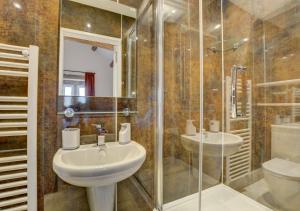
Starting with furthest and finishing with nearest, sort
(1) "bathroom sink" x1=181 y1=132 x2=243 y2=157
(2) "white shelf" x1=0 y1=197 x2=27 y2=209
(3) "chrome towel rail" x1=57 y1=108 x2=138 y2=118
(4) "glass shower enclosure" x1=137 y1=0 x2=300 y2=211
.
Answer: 1. (1) "bathroom sink" x1=181 y1=132 x2=243 y2=157
2. (4) "glass shower enclosure" x1=137 y1=0 x2=300 y2=211
3. (3) "chrome towel rail" x1=57 y1=108 x2=138 y2=118
4. (2) "white shelf" x1=0 y1=197 x2=27 y2=209

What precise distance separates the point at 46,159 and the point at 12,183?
20 centimetres

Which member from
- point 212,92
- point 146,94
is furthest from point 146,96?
point 212,92

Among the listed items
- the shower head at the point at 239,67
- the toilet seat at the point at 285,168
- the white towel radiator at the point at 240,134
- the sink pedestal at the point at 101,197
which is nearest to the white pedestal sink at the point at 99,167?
the sink pedestal at the point at 101,197

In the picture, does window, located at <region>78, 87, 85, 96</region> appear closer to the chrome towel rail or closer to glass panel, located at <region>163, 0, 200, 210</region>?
the chrome towel rail

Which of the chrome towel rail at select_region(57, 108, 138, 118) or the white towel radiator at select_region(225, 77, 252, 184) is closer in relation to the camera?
the chrome towel rail at select_region(57, 108, 138, 118)

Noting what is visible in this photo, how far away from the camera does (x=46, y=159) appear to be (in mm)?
1043

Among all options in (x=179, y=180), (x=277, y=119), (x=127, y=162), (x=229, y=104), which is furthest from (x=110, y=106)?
(x=277, y=119)

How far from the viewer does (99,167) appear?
2.46 feet

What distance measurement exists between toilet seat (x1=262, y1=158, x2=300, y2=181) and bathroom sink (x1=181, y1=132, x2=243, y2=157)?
0.26 meters

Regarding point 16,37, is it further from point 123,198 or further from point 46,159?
point 123,198

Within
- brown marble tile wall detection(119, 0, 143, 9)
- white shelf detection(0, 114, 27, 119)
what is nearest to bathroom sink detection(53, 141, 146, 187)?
white shelf detection(0, 114, 27, 119)

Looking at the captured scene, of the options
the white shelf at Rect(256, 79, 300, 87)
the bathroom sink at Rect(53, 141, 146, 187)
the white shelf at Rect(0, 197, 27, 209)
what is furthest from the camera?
the white shelf at Rect(256, 79, 300, 87)

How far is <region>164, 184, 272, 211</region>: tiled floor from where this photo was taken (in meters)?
1.23

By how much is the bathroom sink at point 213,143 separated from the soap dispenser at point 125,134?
0.49 m
